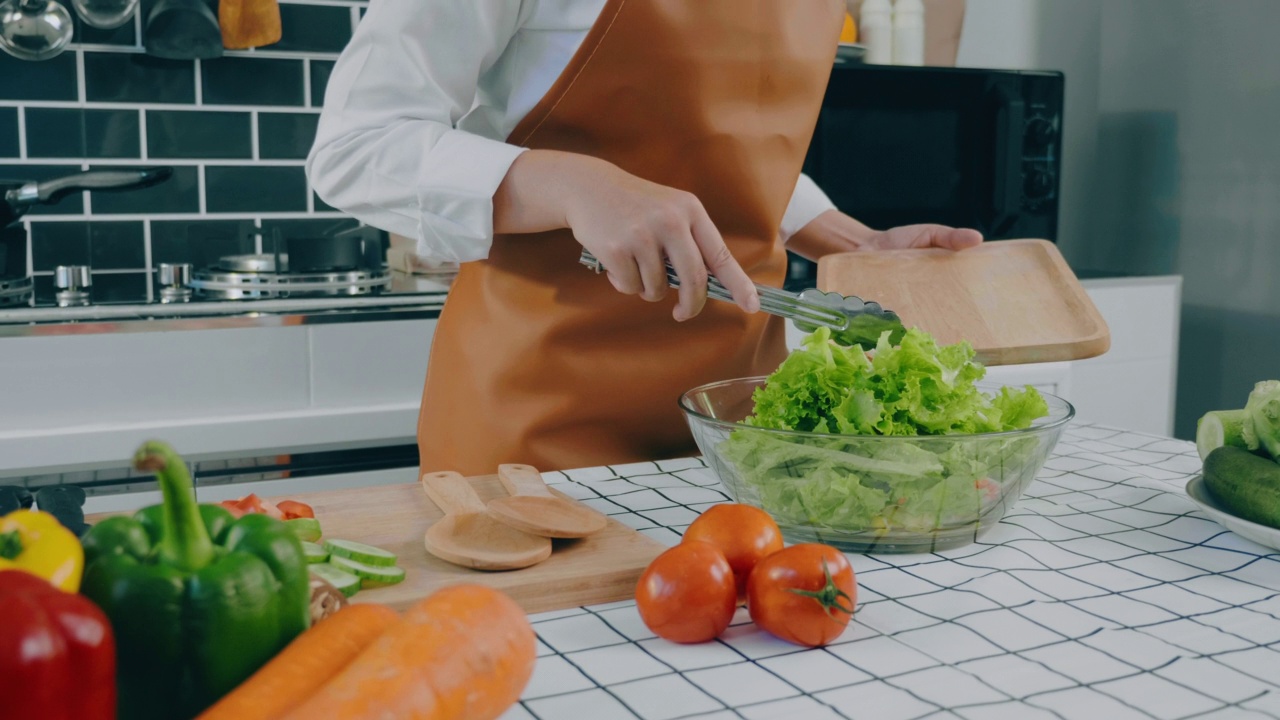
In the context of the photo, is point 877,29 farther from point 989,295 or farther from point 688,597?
point 688,597

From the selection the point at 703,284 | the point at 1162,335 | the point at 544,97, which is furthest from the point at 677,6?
the point at 1162,335

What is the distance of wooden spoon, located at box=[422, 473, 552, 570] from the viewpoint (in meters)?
0.76

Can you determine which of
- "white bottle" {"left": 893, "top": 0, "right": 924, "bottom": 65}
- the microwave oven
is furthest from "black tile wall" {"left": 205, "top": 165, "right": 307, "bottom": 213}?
"white bottle" {"left": 893, "top": 0, "right": 924, "bottom": 65}

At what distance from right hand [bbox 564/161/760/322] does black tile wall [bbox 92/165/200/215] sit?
1.45m

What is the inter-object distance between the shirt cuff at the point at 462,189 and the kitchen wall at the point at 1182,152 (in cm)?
175

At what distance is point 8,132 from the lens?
2.02m

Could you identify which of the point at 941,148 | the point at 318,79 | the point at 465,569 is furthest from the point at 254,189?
the point at 465,569

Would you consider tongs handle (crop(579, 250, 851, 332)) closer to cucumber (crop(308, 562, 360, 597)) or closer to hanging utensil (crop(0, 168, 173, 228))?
cucumber (crop(308, 562, 360, 597))

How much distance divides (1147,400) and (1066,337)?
124cm

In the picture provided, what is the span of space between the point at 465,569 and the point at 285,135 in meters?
1.65

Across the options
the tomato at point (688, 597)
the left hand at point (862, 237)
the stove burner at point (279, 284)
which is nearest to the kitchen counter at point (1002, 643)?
the tomato at point (688, 597)

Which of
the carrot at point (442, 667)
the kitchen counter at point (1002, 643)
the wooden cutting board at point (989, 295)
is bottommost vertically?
the kitchen counter at point (1002, 643)

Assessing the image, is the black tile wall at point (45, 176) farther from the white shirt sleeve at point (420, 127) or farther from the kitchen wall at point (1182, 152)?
the kitchen wall at point (1182, 152)

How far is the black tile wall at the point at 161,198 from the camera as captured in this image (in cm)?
211
